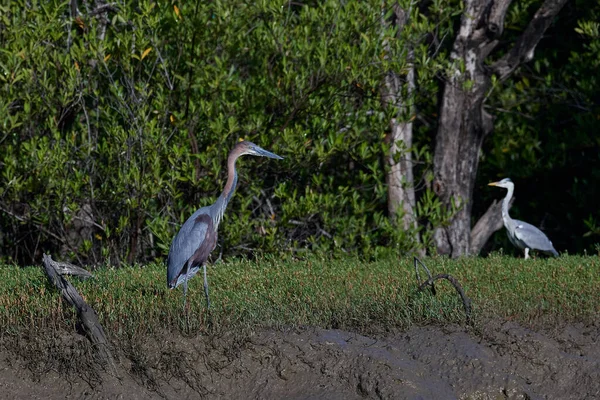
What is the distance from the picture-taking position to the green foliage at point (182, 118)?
11.7m

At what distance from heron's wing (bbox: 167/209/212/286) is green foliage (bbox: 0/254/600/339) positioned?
0.25 metres

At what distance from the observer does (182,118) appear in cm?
1208

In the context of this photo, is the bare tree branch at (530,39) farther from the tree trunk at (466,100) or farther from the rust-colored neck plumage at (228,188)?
the rust-colored neck plumage at (228,188)

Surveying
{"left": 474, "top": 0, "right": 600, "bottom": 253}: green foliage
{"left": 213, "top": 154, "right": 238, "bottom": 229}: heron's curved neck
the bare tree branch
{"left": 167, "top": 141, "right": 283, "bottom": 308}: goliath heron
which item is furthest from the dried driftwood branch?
{"left": 474, "top": 0, "right": 600, "bottom": 253}: green foliage

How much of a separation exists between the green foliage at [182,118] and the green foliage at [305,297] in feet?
4.98

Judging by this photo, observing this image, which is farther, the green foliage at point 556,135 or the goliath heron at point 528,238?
the green foliage at point 556,135

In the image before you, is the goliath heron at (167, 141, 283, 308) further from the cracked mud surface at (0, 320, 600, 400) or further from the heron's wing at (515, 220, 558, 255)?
the heron's wing at (515, 220, 558, 255)

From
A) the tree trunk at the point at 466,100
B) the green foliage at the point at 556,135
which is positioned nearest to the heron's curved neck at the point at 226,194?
the tree trunk at the point at 466,100

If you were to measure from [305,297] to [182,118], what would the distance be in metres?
4.10

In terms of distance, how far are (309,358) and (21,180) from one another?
18.1 ft

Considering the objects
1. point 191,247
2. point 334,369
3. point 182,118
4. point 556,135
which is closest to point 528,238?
point 556,135

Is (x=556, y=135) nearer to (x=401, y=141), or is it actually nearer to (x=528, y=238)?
(x=528, y=238)

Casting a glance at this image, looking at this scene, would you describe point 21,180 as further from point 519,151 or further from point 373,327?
point 519,151

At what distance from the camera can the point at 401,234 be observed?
41.2 feet
